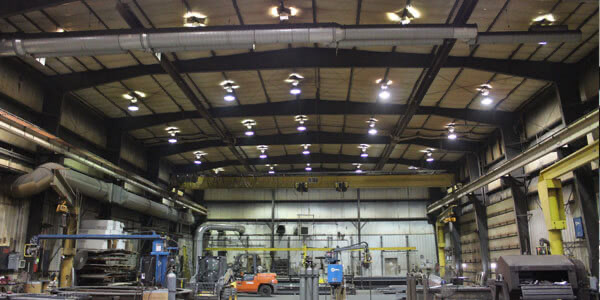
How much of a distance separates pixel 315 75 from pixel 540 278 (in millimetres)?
12111

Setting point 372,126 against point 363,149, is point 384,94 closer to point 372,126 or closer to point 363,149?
point 372,126

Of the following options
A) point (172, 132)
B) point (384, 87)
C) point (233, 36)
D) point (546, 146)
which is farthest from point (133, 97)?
point (546, 146)

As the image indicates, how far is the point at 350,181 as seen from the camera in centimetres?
3195

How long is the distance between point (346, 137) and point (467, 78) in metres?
10.3

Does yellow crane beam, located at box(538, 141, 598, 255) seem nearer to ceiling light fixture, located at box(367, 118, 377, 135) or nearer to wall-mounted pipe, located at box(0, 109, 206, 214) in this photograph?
ceiling light fixture, located at box(367, 118, 377, 135)

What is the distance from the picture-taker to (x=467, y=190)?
29297mm

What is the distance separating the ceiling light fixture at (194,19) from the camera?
15.1 metres

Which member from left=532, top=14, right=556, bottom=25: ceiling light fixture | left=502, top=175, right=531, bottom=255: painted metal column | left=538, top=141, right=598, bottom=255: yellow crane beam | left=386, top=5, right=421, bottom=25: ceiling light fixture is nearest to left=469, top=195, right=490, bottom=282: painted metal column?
left=502, top=175, right=531, bottom=255: painted metal column

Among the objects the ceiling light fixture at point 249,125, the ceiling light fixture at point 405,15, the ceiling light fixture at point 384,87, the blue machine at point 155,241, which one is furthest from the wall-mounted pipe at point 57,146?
the ceiling light fixture at point 384,87

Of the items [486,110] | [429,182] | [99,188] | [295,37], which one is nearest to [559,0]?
[295,37]

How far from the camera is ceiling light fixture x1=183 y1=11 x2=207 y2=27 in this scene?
15133 millimetres

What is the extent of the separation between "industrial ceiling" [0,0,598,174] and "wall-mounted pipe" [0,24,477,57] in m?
0.99

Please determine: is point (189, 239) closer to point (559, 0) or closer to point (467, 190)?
point (467, 190)

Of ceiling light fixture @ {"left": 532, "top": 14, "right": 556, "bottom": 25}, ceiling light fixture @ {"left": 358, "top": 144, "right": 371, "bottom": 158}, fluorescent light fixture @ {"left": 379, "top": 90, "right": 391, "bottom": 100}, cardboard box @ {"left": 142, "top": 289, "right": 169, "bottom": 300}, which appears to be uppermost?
ceiling light fixture @ {"left": 532, "top": 14, "right": 556, "bottom": 25}
